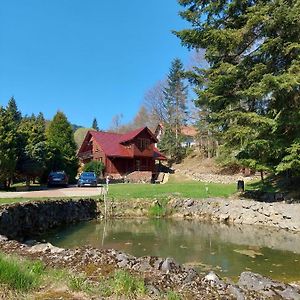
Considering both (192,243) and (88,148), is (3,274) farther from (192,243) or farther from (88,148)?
(88,148)

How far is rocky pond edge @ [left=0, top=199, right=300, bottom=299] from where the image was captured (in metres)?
4.82

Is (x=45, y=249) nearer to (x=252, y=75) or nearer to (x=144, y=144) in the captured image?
(x=252, y=75)

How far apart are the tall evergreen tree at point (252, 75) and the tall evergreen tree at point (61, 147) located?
2041cm

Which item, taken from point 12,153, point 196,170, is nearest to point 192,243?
point 12,153

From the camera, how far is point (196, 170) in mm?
45281

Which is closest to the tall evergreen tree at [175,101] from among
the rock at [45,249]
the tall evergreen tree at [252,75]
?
the tall evergreen tree at [252,75]

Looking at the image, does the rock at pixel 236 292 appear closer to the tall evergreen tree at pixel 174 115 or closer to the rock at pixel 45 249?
the rock at pixel 45 249

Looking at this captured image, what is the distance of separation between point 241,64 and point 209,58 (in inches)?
76.2

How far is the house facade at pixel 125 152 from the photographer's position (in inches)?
1712

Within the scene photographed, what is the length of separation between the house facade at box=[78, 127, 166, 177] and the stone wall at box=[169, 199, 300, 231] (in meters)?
25.1

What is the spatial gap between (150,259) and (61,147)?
32986mm

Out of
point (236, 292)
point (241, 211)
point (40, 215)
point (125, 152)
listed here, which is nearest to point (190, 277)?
point (236, 292)

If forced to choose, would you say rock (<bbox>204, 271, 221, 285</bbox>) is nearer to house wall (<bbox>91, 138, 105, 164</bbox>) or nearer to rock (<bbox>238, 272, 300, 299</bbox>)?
rock (<bbox>238, 272, 300, 299</bbox>)

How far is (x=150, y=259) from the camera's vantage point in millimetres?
6309
